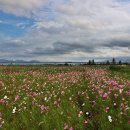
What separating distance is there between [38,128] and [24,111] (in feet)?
5.97

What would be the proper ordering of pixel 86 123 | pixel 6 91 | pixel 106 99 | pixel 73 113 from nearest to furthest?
pixel 86 123
pixel 73 113
pixel 106 99
pixel 6 91

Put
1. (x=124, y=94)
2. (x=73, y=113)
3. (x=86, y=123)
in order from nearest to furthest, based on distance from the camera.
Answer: (x=86, y=123) → (x=73, y=113) → (x=124, y=94)

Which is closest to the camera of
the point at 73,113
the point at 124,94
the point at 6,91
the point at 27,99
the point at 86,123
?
the point at 86,123

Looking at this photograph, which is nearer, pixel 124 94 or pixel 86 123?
pixel 86 123

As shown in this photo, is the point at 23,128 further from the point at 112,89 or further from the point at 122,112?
the point at 112,89

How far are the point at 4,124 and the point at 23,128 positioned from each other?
1.83 ft

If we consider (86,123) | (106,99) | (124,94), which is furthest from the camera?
(124,94)

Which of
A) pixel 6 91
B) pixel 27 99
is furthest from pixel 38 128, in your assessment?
pixel 6 91

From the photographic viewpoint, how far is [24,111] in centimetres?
972

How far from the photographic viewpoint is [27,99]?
11.4 m

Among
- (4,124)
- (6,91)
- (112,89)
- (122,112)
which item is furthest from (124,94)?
(6,91)

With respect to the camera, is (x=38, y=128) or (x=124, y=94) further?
(x=124, y=94)

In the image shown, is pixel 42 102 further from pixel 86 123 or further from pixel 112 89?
pixel 86 123

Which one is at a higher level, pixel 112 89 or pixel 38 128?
pixel 112 89
